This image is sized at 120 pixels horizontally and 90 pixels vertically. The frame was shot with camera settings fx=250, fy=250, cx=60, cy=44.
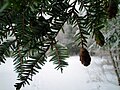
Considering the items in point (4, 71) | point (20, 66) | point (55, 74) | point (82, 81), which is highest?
point (4, 71)

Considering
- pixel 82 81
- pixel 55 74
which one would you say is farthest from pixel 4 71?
pixel 82 81

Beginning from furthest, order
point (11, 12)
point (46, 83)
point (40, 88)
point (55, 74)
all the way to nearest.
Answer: point (55, 74)
point (46, 83)
point (40, 88)
point (11, 12)

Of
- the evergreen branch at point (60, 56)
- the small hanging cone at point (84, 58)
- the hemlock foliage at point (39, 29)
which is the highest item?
the hemlock foliage at point (39, 29)

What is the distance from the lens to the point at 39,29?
0.70 feet

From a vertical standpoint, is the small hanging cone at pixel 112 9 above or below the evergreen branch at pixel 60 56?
above

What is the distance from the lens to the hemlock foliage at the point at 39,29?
0.21 m

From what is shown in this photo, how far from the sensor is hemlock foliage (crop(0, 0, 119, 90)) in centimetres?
21

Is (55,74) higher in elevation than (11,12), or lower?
higher

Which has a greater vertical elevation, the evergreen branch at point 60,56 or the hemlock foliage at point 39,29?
the hemlock foliage at point 39,29

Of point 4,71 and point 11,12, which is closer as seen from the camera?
point 11,12

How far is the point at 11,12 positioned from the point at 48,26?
34 mm

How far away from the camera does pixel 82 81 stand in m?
5.15

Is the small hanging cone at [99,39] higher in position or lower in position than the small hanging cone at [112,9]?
lower

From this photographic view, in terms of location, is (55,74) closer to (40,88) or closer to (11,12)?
(40,88)
